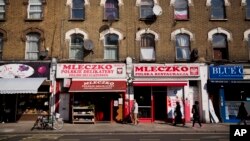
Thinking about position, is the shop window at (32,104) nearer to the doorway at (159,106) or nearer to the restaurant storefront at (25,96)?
the restaurant storefront at (25,96)

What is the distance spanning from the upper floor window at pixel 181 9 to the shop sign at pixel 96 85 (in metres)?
6.70

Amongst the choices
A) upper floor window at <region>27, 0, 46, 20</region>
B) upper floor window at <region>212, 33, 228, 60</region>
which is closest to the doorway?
upper floor window at <region>212, 33, 228, 60</region>

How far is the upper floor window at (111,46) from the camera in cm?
2206

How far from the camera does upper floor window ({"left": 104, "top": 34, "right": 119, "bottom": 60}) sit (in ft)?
72.4

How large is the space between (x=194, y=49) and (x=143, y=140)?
10.3m

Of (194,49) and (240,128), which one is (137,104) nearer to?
(194,49)

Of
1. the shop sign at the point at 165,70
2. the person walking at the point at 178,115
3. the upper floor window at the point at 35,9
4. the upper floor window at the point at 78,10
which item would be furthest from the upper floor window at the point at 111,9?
the person walking at the point at 178,115

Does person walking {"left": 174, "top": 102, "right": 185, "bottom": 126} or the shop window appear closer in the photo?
person walking {"left": 174, "top": 102, "right": 185, "bottom": 126}

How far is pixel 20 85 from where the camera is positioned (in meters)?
19.8

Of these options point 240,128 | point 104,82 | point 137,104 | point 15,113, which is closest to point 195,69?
point 137,104

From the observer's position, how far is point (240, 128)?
268 inches

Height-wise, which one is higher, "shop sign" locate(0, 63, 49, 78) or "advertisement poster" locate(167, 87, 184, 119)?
"shop sign" locate(0, 63, 49, 78)

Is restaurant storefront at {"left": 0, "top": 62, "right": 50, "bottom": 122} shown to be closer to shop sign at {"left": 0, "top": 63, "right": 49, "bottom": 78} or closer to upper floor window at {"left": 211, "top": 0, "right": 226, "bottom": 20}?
shop sign at {"left": 0, "top": 63, "right": 49, "bottom": 78}

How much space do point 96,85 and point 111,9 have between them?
20.1 ft
